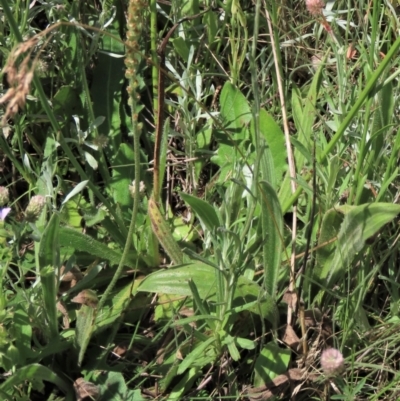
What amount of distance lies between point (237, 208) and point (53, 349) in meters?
0.52

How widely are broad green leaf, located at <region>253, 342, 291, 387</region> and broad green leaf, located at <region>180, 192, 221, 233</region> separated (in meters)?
0.30

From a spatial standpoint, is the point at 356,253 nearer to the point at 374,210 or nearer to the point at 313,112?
the point at 374,210

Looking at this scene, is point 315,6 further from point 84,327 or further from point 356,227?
point 84,327

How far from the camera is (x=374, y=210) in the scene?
4.51 ft

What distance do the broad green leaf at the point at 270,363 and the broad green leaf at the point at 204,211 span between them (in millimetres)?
298

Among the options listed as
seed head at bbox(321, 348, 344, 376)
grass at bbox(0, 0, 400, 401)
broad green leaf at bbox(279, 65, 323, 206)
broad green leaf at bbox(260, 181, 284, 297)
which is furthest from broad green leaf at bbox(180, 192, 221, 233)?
seed head at bbox(321, 348, 344, 376)

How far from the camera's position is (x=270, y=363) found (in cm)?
143

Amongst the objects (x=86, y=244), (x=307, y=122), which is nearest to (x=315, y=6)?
(x=307, y=122)

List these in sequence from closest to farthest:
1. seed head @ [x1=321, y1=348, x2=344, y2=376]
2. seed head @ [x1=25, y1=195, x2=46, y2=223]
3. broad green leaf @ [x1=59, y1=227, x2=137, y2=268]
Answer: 1. seed head @ [x1=321, y1=348, x2=344, y2=376]
2. seed head @ [x1=25, y1=195, x2=46, y2=223]
3. broad green leaf @ [x1=59, y1=227, x2=137, y2=268]

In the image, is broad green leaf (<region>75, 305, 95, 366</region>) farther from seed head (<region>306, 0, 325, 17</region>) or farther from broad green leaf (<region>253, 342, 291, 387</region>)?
seed head (<region>306, 0, 325, 17</region>)

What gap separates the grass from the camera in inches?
53.9

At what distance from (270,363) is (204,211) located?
367 millimetres

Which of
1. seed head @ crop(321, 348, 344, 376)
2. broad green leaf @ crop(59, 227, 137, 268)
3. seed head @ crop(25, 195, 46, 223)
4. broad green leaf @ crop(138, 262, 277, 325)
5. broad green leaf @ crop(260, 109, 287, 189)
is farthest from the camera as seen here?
broad green leaf @ crop(260, 109, 287, 189)

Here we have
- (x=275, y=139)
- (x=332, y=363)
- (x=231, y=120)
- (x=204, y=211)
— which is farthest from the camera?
(x=231, y=120)
